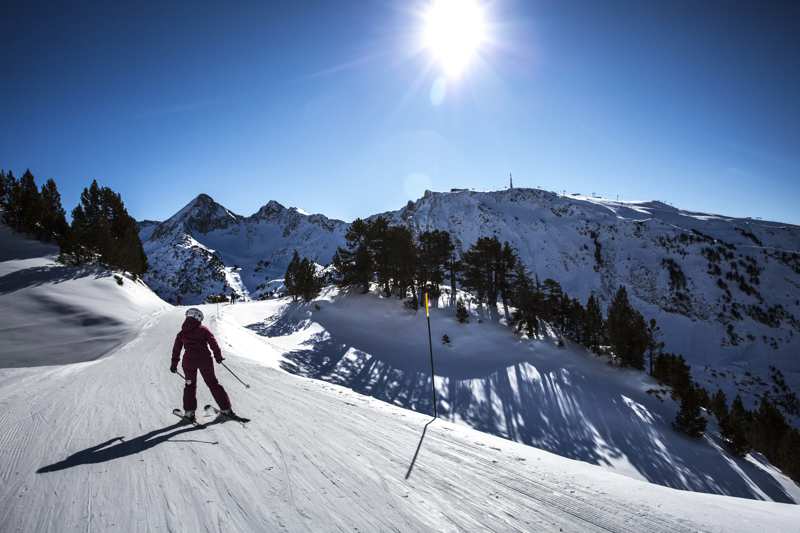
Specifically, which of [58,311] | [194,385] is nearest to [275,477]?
[194,385]

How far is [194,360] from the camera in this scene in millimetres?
5891

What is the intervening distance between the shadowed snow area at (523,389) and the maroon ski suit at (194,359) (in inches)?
414

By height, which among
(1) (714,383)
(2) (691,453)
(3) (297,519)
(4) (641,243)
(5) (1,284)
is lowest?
(1) (714,383)

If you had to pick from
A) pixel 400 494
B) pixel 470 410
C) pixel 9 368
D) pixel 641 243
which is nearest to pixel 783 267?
pixel 641 243

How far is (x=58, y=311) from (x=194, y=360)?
1693 centimetres

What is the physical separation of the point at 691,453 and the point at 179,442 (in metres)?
22.9

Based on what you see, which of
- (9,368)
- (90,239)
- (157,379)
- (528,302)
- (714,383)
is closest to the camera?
(157,379)

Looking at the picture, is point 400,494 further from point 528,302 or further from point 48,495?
point 528,302

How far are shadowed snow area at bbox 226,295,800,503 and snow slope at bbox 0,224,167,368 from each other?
8390mm

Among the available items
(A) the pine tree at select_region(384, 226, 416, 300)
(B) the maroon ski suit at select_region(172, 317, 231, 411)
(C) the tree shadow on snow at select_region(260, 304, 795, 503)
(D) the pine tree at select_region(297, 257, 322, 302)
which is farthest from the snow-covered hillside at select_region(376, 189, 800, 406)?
(B) the maroon ski suit at select_region(172, 317, 231, 411)

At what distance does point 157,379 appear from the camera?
857cm

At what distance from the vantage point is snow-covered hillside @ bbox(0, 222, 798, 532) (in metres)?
3.21

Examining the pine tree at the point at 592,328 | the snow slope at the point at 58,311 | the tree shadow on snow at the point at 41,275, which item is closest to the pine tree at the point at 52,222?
the snow slope at the point at 58,311

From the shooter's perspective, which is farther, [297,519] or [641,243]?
[641,243]
